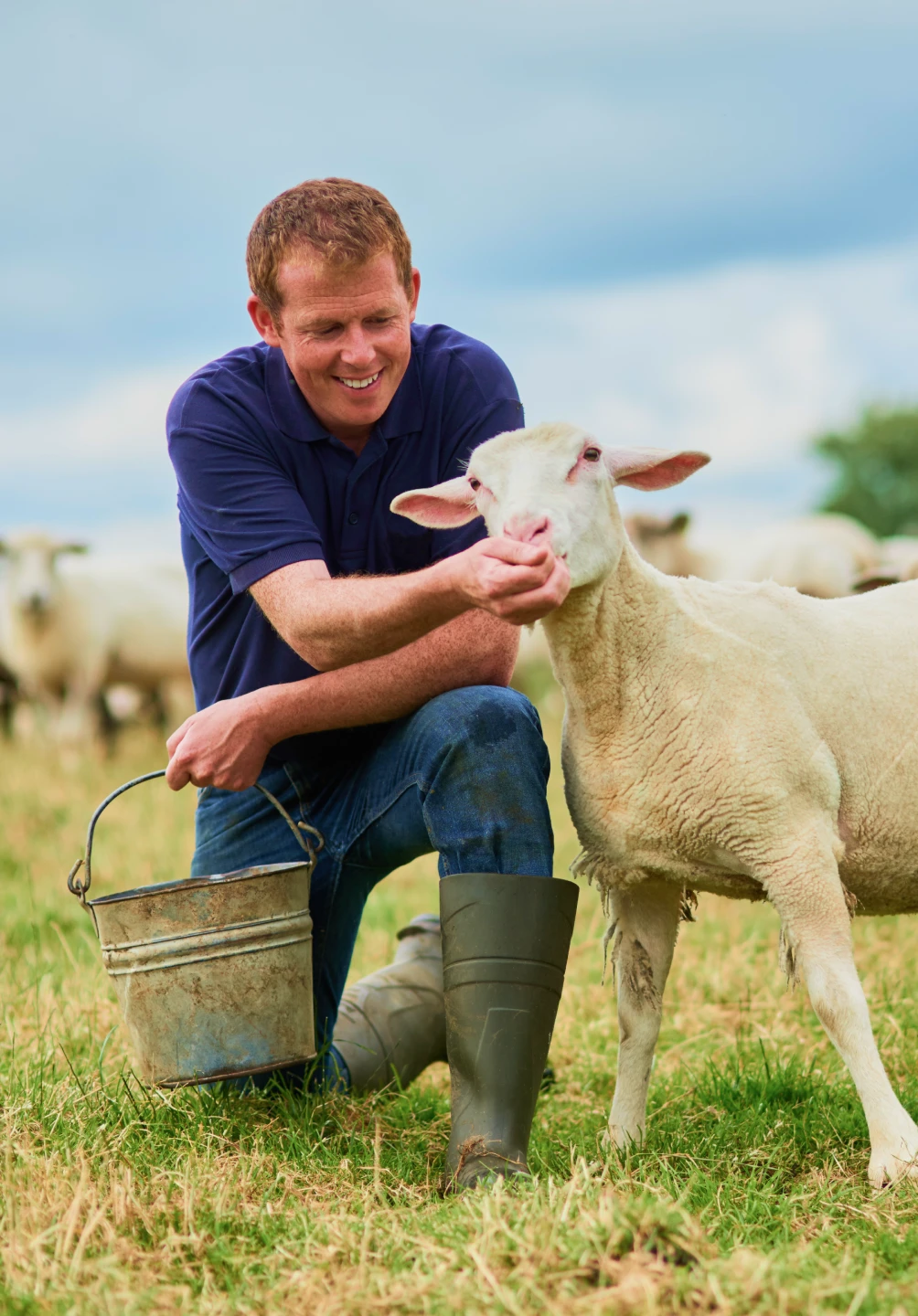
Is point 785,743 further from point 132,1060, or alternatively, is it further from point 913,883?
point 132,1060

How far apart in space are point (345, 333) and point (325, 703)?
81 centimetres

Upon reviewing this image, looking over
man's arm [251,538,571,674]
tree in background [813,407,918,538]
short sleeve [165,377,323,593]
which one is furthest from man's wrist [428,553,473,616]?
tree in background [813,407,918,538]

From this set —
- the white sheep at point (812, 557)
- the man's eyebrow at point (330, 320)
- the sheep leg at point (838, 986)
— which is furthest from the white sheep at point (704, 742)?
the white sheep at point (812, 557)

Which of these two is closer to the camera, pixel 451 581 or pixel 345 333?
pixel 451 581

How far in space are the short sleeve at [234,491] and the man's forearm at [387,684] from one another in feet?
0.84

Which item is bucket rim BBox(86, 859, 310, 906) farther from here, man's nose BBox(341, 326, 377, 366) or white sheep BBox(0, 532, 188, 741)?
white sheep BBox(0, 532, 188, 741)

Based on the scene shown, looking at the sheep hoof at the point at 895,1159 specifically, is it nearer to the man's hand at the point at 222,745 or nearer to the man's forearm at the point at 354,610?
the man's forearm at the point at 354,610

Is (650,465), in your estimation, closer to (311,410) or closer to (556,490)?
(556,490)

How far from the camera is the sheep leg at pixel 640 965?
10.1ft

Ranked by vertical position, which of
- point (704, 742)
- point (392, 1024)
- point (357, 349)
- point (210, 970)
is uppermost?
point (357, 349)

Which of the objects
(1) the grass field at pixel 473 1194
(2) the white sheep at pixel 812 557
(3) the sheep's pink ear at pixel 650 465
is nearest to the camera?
(1) the grass field at pixel 473 1194

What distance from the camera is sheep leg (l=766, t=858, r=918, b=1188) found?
8.75 ft

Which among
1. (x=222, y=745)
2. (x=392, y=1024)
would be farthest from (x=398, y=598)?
(x=392, y=1024)

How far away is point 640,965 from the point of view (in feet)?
10.4
